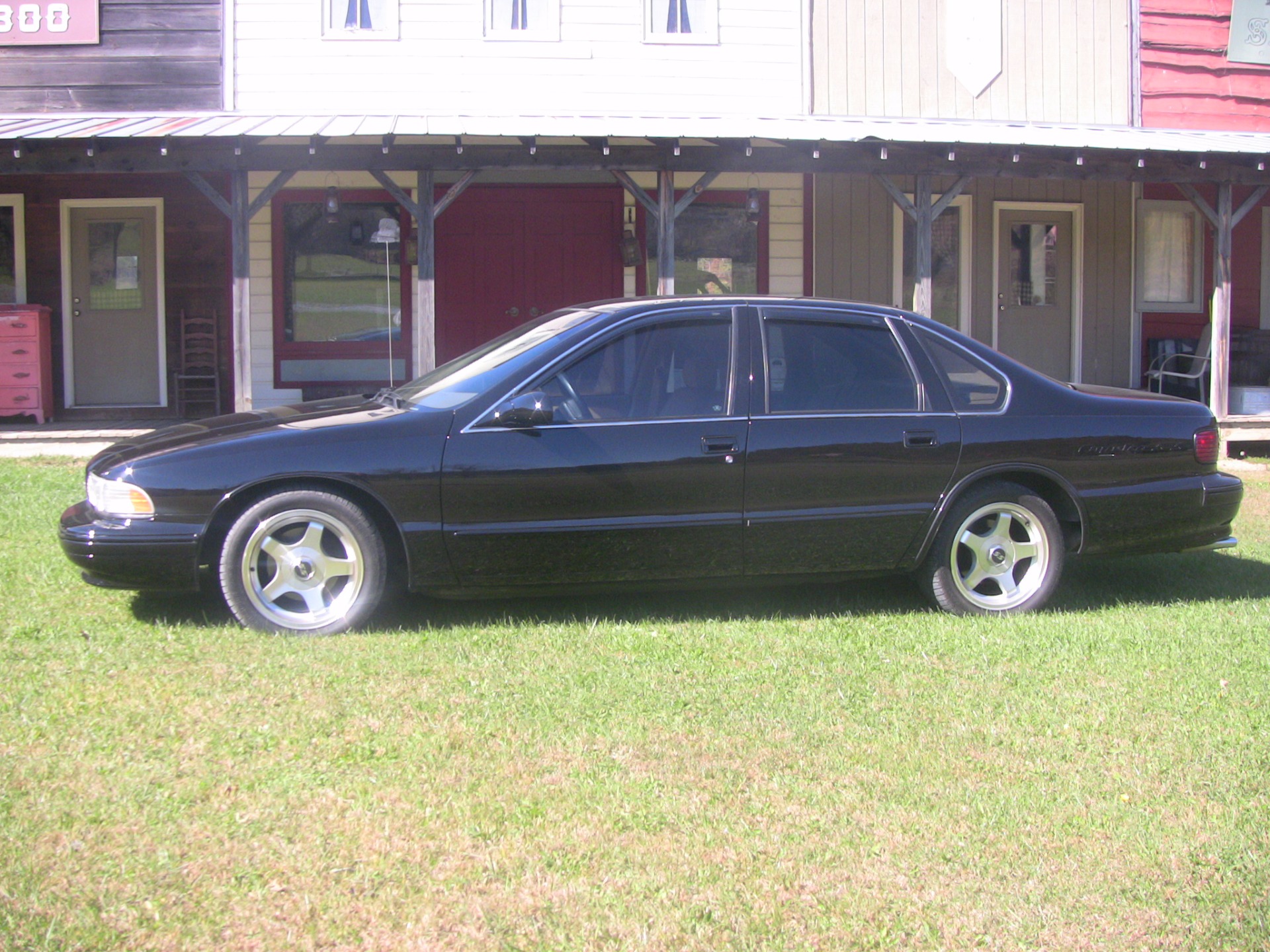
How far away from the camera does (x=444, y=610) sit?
5.73 meters

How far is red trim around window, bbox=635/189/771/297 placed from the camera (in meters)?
13.4

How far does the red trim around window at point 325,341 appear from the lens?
13.1 meters

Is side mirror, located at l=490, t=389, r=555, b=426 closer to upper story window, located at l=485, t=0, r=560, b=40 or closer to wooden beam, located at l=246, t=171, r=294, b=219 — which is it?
wooden beam, located at l=246, t=171, r=294, b=219

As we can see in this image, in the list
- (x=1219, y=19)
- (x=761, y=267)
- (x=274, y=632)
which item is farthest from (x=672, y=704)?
(x=1219, y=19)

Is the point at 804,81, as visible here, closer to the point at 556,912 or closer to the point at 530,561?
the point at 530,561

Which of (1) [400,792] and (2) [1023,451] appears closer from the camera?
(1) [400,792]

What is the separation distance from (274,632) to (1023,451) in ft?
11.4

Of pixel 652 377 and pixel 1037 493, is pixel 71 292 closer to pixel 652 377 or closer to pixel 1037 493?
pixel 652 377

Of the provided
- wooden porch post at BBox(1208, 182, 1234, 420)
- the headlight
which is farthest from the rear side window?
wooden porch post at BBox(1208, 182, 1234, 420)

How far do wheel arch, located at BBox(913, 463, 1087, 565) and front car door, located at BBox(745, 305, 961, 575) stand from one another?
0.07 metres

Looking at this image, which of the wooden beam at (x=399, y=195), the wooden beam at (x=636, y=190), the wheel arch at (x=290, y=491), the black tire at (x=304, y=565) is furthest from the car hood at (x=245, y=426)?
the wooden beam at (x=636, y=190)

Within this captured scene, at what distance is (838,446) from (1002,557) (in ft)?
3.33

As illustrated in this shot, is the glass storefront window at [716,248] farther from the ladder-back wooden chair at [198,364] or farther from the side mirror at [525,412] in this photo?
the side mirror at [525,412]

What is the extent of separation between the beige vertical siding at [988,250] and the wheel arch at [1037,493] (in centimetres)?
780
